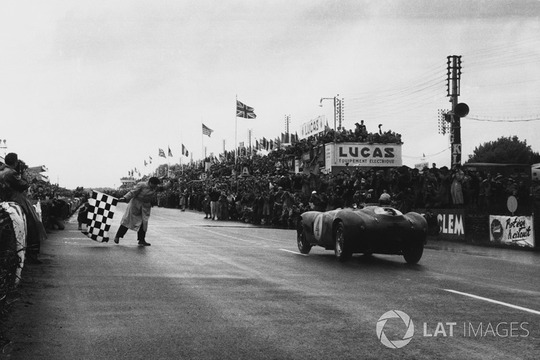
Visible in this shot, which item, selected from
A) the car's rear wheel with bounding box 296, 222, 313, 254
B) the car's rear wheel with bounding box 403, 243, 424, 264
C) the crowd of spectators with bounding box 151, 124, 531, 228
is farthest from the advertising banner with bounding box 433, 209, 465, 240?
the car's rear wheel with bounding box 403, 243, 424, 264

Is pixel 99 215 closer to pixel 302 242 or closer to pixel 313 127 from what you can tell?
pixel 302 242

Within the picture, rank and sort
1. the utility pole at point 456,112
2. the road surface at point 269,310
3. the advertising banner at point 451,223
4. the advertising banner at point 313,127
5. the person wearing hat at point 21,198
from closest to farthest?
the road surface at point 269,310 < the person wearing hat at point 21,198 < the advertising banner at point 451,223 < the utility pole at point 456,112 < the advertising banner at point 313,127

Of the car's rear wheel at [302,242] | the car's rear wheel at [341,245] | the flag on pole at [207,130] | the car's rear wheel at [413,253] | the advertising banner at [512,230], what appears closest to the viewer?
the car's rear wheel at [341,245]

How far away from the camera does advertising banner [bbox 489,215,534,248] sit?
17.8 m

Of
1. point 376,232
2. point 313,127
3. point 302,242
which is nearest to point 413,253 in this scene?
point 376,232

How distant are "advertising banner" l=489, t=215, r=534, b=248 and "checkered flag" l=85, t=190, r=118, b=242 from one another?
10782 mm

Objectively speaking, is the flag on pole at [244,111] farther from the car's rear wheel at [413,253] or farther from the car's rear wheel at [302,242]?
the car's rear wheel at [413,253]

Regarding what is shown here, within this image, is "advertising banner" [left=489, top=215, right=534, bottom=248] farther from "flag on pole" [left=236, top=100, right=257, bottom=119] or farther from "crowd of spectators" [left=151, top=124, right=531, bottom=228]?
"flag on pole" [left=236, top=100, right=257, bottom=119]

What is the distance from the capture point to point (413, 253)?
12.6 meters

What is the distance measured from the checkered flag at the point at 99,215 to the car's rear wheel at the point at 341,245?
587 cm

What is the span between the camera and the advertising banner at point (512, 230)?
58.4 ft

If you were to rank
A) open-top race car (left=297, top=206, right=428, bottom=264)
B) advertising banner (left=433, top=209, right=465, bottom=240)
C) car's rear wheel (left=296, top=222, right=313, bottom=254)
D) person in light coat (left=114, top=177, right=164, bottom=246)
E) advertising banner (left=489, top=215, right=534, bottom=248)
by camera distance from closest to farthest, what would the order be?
open-top race car (left=297, top=206, right=428, bottom=264) < car's rear wheel (left=296, top=222, right=313, bottom=254) < person in light coat (left=114, top=177, right=164, bottom=246) < advertising banner (left=489, top=215, right=534, bottom=248) < advertising banner (left=433, top=209, right=465, bottom=240)

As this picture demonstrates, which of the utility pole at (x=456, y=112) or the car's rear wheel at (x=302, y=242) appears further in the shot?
the utility pole at (x=456, y=112)

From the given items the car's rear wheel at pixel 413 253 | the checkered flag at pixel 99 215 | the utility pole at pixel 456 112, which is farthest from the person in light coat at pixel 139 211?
the utility pole at pixel 456 112
